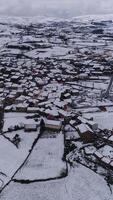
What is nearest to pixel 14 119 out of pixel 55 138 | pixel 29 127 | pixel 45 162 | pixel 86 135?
pixel 29 127

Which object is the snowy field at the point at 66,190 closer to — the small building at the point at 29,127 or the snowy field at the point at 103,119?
the small building at the point at 29,127

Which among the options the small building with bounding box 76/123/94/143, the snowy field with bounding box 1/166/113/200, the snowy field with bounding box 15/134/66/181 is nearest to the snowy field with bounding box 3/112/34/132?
the snowy field with bounding box 15/134/66/181

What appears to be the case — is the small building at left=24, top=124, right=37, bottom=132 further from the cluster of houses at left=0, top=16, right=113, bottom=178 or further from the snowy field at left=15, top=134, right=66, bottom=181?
the snowy field at left=15, top=134, right=66, bottom=181

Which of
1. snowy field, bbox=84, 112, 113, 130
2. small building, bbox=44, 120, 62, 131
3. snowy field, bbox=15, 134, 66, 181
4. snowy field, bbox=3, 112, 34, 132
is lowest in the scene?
snowy field, bbox=15, 134, 66, 181

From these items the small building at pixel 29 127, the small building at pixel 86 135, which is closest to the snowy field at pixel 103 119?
the small building at pixel 86 135

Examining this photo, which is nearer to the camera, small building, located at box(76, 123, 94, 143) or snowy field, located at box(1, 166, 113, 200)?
snowy field, located at box(1, 166, 113, 200)

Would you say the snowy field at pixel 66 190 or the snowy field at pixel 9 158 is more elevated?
the snowy field at pixel 9 158
